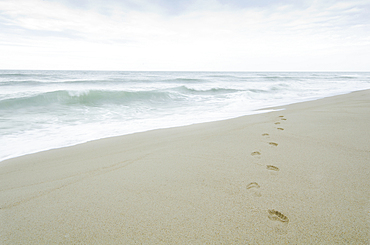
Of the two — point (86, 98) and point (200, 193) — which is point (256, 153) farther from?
point (86, 98)

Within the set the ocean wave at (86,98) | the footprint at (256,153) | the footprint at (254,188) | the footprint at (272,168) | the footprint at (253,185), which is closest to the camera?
the footprint at (254,188)

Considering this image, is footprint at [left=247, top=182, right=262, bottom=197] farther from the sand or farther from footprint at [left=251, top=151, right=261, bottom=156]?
footprint at [left=251, top=151, right=261, bottom=156]

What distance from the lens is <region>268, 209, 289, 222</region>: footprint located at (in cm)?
123

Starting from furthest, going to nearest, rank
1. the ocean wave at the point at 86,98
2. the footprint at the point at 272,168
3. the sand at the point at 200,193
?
the ocean wave at the point at 86,98
the footprint at the point at 272,168
the sand at the point at 200,193

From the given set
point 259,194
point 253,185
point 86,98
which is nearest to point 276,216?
point 259,194

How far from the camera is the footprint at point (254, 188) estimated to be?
4.90ft

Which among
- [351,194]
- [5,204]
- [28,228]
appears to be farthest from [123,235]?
[351,194]

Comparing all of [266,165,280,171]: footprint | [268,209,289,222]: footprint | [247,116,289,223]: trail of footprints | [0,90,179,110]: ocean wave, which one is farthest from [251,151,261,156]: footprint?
[0,90,179,110]: ocean wave

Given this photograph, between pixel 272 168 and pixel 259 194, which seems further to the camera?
pixel 272 168

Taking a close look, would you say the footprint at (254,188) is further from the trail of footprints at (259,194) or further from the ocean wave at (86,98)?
the ocean wave at (86,98)

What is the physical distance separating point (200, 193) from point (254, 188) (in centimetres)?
42

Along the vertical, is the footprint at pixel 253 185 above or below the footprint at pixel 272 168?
below

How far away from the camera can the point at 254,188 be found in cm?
157

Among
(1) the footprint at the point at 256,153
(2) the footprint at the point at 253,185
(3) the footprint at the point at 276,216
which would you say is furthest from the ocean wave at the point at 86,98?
(3) the footprint at the point at 276,216
